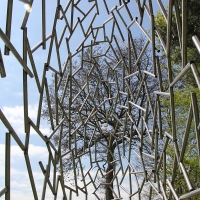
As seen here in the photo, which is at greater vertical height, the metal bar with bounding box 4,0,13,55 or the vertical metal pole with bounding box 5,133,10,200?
the metal bar with bounding box 4,0,13,55

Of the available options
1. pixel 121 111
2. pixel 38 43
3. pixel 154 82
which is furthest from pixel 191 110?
pixel 154 82

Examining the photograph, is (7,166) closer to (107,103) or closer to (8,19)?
(8,19)

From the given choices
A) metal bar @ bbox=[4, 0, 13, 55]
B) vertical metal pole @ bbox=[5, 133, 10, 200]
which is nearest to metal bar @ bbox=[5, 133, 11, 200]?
vertical metal pole @ bbox=[5, 133, 10, 200]

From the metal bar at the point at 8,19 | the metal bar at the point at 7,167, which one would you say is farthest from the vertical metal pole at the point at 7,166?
the metal bar at the point at 8,19

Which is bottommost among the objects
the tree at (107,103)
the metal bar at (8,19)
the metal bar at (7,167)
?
the metal bar at (7,167)

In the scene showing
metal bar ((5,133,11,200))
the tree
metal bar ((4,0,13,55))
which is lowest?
metal bar ((5,133,11,200))

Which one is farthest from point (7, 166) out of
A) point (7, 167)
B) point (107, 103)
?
point (107, 103)

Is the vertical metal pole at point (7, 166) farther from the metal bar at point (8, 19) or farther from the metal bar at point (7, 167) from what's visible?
the metal bar at point (8, 19)

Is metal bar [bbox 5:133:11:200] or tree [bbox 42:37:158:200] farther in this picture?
tree [bbox 42:37:158:200]

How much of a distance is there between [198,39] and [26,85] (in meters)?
0.30

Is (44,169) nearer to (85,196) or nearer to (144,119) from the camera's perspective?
(144,119)

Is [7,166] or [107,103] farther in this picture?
[107,103]

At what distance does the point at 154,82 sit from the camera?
139 inches

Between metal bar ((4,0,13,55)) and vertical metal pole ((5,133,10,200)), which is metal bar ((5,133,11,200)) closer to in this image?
vertical metal pole ((5,133,10,200))
